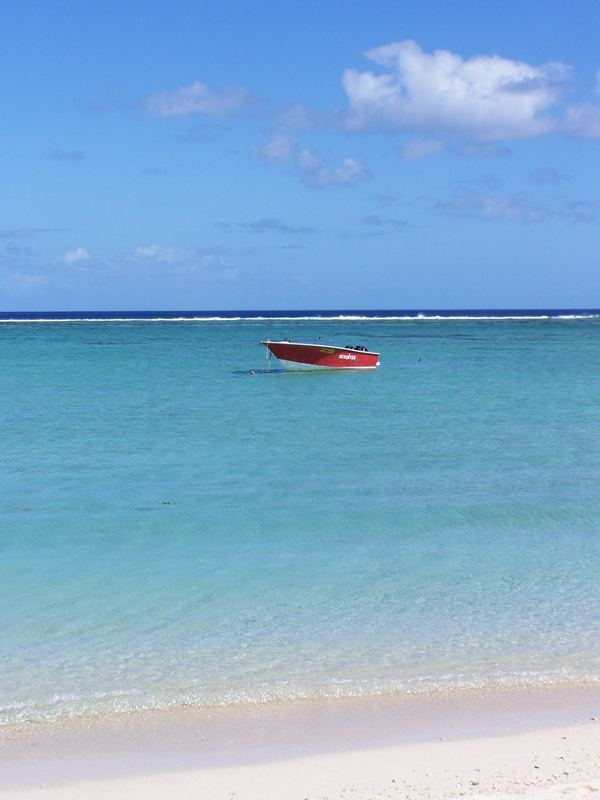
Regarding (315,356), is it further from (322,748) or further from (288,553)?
(322,748)

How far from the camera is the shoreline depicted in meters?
5.49

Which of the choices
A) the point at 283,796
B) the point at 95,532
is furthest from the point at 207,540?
the point at 283,796

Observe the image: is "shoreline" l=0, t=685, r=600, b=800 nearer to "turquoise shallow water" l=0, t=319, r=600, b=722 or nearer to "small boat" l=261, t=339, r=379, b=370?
"turquoise shallow water" l=0, t=319, r=600, b=722

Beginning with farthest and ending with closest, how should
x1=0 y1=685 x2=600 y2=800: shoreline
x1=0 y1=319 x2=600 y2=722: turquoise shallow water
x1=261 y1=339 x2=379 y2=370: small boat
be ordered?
1. x1=261 y1=339 x2=379 y2=370: small boat
2. x1=0 y1=319 x2=600 y2=722: turquoise shallow water
3. x1=0 y1=685 x2=600 y2=800: shoreline

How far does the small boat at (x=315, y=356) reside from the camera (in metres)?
35.9

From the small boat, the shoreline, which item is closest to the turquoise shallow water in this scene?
the shoreline

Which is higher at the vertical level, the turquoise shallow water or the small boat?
the small boat

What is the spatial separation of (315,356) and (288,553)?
2577 cm

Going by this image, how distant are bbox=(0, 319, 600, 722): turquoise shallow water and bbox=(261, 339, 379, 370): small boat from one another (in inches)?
472

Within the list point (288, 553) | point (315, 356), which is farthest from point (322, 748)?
point (315, 356)

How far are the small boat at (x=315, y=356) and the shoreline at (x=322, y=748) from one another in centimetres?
2929

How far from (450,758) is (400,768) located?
340 mm

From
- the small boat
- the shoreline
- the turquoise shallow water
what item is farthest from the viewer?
the small boat

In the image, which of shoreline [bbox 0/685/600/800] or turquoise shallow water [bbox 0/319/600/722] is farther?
turquoise shallow water [bbox 0/319/600/722]
